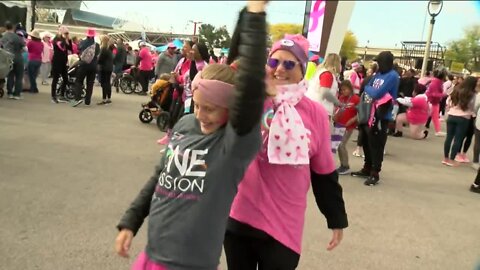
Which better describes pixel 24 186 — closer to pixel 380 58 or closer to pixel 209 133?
pixel 209 133

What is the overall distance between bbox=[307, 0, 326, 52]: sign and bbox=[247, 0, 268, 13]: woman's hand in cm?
16

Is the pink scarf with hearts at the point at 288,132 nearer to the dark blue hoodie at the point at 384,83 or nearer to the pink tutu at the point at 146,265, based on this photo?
the pink tutu at the point at 146,265

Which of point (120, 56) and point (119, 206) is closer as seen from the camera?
point (119, 206)

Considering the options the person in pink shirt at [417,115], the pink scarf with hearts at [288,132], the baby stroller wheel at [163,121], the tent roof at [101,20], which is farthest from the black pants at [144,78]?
the tent roof at [101,20]

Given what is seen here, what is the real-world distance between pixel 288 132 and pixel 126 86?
15.8 meters

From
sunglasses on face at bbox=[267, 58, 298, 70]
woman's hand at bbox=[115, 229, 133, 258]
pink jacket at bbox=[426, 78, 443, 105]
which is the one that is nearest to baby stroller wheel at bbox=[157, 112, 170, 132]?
pink jacket at bbox=[426, 78, 443, 105]

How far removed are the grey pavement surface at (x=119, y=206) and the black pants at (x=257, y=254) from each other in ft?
5.25

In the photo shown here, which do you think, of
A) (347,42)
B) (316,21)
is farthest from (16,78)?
(347,42)

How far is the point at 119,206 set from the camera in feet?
16.0

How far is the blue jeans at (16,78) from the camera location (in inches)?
460

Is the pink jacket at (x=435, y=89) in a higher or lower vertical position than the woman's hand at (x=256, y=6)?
lower

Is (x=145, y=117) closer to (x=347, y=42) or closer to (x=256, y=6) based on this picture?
(x=256, y=6)

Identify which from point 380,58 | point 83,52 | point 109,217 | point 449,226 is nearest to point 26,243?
point 109,217

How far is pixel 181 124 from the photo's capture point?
6.71ft
